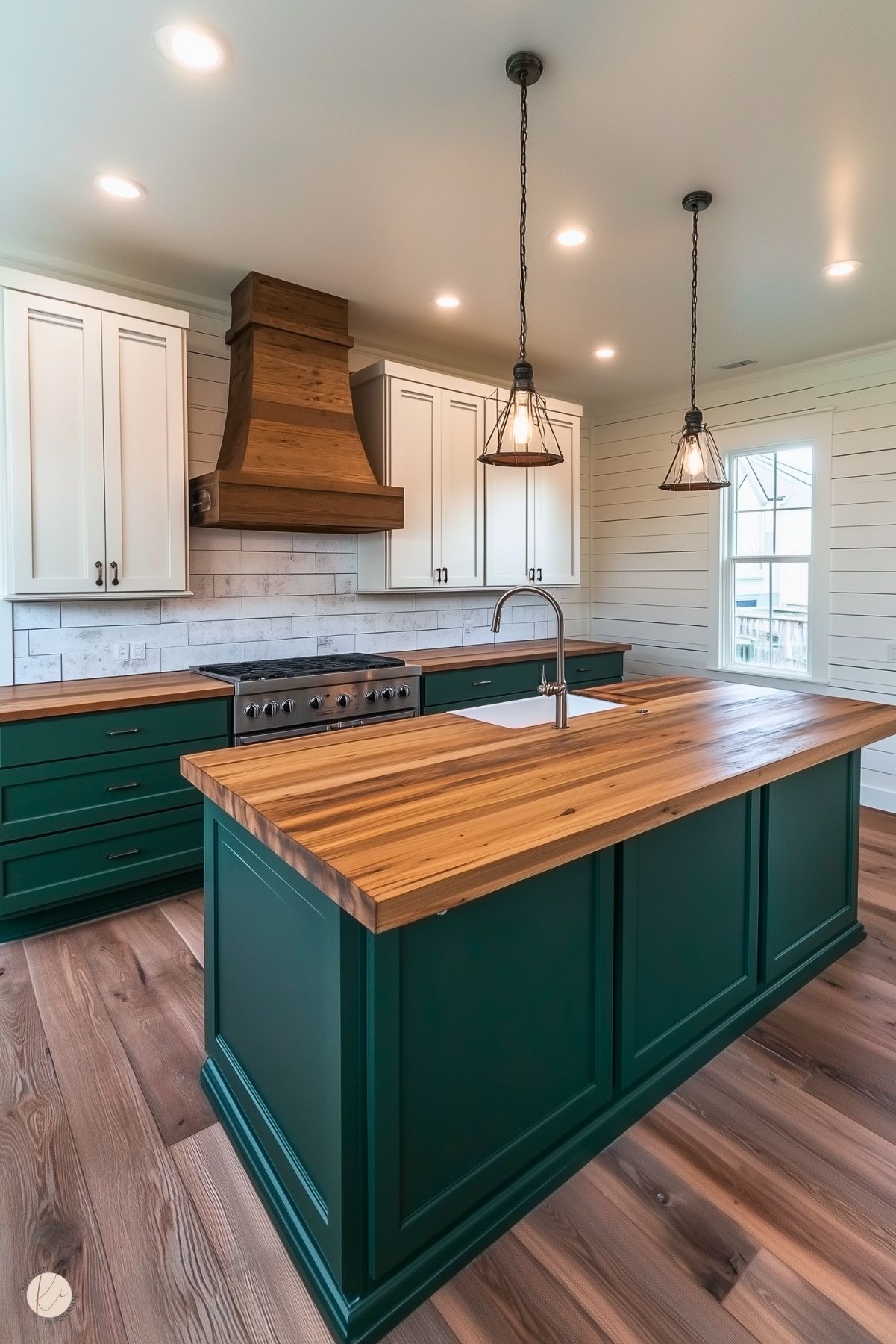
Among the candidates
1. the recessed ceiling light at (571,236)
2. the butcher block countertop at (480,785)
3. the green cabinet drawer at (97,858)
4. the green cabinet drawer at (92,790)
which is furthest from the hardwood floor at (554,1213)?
the recessed ceiling light at (571,236)

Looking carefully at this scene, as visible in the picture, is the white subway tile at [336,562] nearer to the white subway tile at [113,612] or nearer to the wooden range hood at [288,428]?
the wooden range hood at [288,428]

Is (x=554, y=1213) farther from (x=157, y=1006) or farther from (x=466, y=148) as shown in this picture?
(x=466, y=148)

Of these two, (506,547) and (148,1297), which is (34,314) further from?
(148,1297)

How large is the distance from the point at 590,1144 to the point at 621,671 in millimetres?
3642

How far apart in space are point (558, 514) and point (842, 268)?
2047 millimetres

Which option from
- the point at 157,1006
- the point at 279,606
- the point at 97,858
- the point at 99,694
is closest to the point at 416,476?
the point at 279,606

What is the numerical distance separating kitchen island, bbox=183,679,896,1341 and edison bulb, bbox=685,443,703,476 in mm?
932

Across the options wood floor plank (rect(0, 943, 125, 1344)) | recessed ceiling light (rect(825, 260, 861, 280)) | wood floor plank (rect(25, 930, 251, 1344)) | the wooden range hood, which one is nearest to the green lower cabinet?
wood floor plank (rect(25, 930, 251, 1344))

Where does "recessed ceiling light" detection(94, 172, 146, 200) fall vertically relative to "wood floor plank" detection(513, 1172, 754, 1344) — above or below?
above

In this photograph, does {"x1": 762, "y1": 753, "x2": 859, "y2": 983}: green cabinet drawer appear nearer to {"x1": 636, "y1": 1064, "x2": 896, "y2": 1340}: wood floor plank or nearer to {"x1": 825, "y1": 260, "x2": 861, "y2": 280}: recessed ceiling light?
{"x1": 636, "y1": 1064, "x2": 896, "y2": 1340}: wood floor plank

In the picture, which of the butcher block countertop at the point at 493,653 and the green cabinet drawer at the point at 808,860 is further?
the butcher block countertop at the point at 493,653

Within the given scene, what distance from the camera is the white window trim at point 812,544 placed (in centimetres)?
438

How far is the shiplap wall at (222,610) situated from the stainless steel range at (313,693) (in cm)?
17

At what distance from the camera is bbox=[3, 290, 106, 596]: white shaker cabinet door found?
9.14 feet
